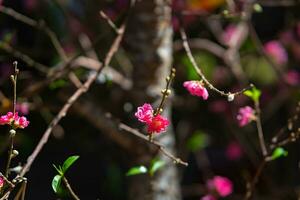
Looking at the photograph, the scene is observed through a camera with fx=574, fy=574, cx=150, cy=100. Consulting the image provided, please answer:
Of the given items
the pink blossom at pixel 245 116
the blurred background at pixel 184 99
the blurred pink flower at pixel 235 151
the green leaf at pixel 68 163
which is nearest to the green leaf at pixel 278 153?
the pink blossom at pixel 245 116

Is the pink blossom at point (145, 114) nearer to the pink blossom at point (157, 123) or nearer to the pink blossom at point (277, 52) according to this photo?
the pink blossom at point (157, 123)

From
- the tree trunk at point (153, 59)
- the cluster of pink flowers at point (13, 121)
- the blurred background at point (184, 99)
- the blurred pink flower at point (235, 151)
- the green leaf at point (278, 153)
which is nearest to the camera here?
the cluster of pink flowers at point (13, 121)

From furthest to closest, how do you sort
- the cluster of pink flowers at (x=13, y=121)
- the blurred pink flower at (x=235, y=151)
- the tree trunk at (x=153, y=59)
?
the blurred pink flower at (x=235, y=151) < the tree trunk at (x=153, y=59) < the cluster of pink flowers at (x=13, y=121)

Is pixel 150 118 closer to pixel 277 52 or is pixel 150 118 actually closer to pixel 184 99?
pixel 184 99

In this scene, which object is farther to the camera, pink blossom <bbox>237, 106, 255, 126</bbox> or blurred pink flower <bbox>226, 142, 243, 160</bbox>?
blurred pink flower <bbox>226, 142, 243, 160</bbox>

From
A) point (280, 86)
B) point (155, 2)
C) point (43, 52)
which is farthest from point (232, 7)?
point (280, 86)

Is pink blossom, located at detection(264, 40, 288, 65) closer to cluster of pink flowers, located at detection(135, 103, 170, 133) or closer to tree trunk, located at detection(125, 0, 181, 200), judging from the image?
tree trunk, located at detection(125, 0, 181, 200)

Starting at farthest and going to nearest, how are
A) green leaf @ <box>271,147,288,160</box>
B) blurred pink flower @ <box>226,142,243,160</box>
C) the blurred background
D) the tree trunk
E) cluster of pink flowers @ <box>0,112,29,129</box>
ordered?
blurred pink flower @ <box>226,142,243,160</box>
the blurred background
the tree trunk
green leaf @ <box>271,147,288,160</box>
cluster of pink flowers @ <box>0,112,29,129</box>

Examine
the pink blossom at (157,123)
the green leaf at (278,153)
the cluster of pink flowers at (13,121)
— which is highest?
the green leaf at (278,153)

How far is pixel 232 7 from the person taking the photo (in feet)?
6.57

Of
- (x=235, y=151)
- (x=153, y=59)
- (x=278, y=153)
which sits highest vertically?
(x=235, y=151)

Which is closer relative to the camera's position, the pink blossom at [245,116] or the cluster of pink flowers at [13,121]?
the cluster of pink flowers at [13,121]

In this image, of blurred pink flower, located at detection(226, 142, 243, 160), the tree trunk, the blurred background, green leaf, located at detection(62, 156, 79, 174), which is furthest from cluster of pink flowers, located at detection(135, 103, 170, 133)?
blurred pink flower, located at detection(226, 142, 243, 160)

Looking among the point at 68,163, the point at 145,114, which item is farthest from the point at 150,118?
the point at 68,163
